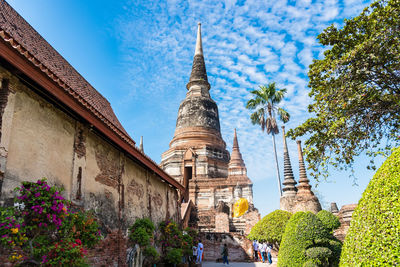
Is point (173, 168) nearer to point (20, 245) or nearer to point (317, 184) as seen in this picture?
point (317, 184)

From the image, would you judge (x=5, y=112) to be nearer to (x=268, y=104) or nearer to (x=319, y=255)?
(x=319, y=255)

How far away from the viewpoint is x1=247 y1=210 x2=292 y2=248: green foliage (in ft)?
44.9

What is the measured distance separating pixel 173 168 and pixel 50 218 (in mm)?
21845

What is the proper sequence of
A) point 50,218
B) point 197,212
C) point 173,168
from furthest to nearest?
point 173,168 < point 197,212 < point 50,218

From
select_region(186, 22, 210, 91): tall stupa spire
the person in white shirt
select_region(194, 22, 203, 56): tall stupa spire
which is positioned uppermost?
select_region(194, 22, 203, 56): tall stupa spire

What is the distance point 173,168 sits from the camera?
2628cm

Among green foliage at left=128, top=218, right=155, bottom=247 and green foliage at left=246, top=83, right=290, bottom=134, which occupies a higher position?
green foliage at left=246, top=83, right=290, bottom=134

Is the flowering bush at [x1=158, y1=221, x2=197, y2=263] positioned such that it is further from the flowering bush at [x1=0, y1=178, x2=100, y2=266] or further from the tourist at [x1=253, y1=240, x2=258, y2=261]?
the flowering bush at [x1=0, y1=178, x2=100, y2=266]

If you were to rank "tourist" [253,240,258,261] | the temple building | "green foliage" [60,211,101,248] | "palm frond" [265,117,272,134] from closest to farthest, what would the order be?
the temple building, "green foliage" [60,211,101,248], "tourist" [253,240,258,261], "palm frond" [265,117,272,134]

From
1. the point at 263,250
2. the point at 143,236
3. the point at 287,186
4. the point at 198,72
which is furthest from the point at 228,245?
the point at 198,72

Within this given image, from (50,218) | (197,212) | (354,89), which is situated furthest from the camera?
(197,212)

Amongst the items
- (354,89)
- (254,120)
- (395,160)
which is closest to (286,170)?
(254,120)

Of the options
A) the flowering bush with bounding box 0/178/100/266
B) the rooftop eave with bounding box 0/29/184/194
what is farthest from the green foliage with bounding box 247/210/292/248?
the flowering bush with bounding box 0/178/100/266

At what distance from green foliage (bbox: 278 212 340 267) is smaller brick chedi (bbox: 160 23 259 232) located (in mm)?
10773
